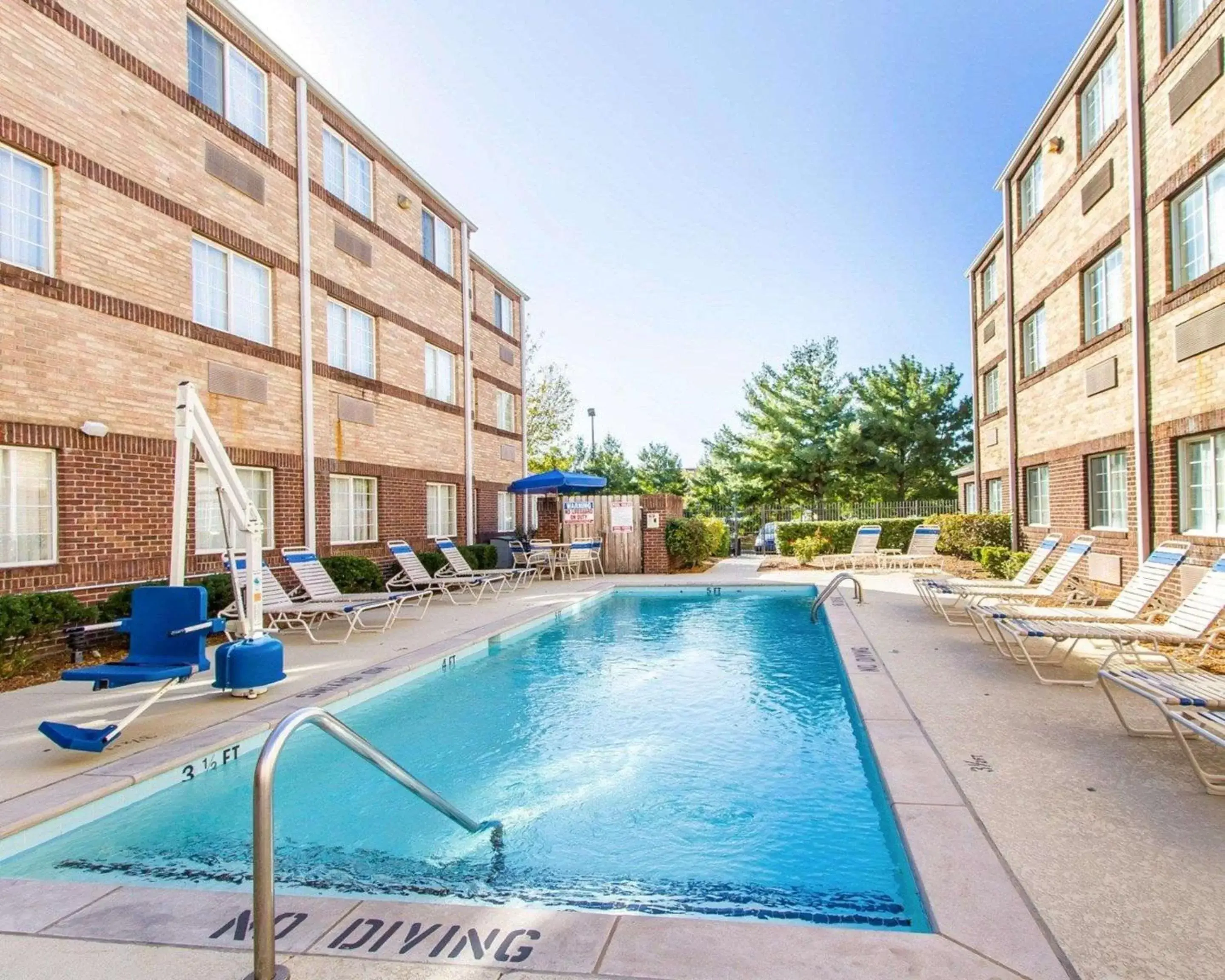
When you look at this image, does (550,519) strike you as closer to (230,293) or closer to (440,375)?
(440,375)

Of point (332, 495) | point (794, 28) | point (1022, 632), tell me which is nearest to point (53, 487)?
point (332, 495)

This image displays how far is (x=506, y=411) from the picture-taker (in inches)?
803

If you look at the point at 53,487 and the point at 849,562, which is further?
the point at 849,562

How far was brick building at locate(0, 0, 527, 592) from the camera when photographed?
7.64 meters

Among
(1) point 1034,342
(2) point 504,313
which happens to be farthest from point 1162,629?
(2) point 504,313

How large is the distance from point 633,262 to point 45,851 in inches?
890

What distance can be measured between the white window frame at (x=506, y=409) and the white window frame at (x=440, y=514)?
3481 millimetres

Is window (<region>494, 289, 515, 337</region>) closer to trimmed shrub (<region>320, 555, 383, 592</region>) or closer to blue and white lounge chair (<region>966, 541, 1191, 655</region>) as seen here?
trimmed shrub (<region>320, 555, 383, 592</region>)

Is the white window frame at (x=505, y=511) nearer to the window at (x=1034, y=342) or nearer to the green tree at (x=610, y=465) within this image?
the window at (x=1034, y=342)

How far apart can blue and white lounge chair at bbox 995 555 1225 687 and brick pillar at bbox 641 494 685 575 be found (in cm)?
1144

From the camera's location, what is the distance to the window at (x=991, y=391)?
18.8 meters

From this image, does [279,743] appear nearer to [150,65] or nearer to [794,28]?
[150,65]

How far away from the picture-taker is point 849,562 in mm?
18016

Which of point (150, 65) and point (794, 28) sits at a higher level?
point (794, 28)
